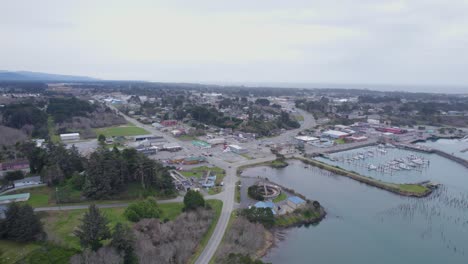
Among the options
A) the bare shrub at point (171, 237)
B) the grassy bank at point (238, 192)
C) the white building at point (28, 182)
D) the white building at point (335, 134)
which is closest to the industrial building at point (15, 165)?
the white building at point (28, 182)

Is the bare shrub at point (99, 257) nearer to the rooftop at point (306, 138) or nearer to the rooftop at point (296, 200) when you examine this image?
the rooftop at point (296, 200)

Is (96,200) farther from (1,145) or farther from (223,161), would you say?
(1,145)

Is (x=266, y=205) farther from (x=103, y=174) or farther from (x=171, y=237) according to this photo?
(x=103, y=174)

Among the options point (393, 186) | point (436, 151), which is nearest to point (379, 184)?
point (393, 186)

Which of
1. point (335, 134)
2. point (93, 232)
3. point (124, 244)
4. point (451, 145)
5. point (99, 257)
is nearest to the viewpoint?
point (99, 257)

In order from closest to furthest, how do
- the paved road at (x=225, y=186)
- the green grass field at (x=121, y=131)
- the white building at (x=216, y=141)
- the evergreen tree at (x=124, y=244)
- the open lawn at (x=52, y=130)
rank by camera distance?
the evergreen tree at (x=124, y=244)
the paved road at (x=225, y=186)
the white building at (x=216, y=141)
the open lawn at (x=52, y=130)
the green grass field at (x=121, y=131)
